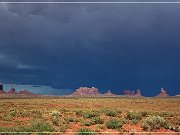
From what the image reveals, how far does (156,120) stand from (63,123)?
5.28m

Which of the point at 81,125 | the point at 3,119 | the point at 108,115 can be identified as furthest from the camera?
the point at 108,115

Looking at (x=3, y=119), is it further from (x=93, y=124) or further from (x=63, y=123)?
(x=93, y=124)

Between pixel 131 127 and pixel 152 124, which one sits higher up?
pixel 152 124

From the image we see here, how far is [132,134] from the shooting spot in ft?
54.4

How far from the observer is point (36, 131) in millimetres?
17000

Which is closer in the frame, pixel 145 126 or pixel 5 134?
pixel 5 134

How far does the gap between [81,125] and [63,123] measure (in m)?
1.21

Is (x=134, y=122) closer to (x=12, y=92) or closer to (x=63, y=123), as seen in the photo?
(x=63, y=123)

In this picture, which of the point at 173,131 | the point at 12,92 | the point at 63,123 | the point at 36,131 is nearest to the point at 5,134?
the point at 36,131

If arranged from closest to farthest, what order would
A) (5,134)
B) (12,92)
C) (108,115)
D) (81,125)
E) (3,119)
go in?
1. (5,134)
2. (81,125)
3. (3,119)
4. (108,115)
5. (12,92)

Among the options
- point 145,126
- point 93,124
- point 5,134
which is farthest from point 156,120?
point 5,134

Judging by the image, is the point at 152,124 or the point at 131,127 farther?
the point at 131,127

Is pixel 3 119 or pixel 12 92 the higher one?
pixel 12 92

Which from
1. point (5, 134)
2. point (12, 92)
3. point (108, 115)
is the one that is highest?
point (12, 92)
